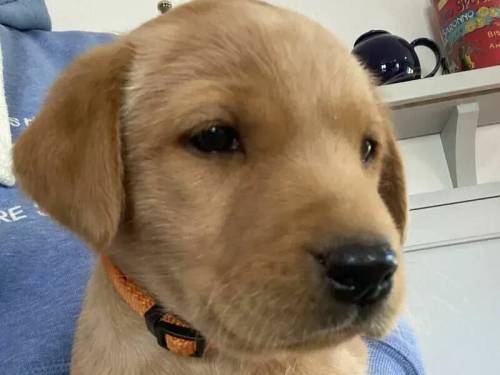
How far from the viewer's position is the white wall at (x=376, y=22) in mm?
1922

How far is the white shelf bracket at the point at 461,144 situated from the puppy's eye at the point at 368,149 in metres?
0.91

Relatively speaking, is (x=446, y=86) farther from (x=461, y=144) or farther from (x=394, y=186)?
(x=394, y=186)

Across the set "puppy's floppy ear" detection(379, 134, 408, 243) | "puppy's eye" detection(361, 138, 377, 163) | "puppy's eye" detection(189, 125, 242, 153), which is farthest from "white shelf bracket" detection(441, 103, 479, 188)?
"puppy's eye" detection(189, 125, 242, 153)

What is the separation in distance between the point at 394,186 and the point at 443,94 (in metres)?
0.73

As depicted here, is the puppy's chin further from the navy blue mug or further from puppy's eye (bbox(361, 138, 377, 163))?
the navy blue mug

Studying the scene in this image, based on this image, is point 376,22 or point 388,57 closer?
point 388,57

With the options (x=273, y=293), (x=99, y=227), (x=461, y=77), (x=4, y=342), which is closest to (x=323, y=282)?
(x=273, y=293)

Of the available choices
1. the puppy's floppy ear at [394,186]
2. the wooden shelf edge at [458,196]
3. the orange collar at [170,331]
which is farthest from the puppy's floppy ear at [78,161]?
the wooden shelf edge at [458,196]

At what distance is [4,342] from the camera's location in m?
1.05

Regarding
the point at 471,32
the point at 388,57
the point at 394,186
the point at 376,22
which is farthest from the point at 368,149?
the point at 376,22

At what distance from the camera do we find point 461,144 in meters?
1.80

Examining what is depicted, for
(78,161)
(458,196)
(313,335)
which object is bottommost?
(458,196)

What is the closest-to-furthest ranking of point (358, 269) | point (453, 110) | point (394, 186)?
point (358, 269) → point (394, 186) → point (453, 110)

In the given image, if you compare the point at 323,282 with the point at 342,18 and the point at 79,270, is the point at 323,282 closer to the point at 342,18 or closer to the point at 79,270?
→ the point at 79,270
